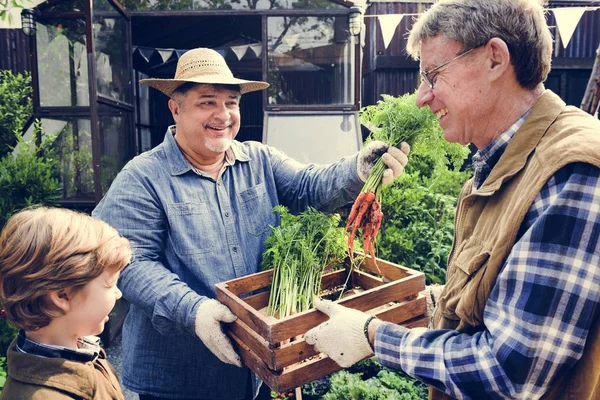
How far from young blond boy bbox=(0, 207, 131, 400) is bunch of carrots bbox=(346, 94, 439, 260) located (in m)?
1.18

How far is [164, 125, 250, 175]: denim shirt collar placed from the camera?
246 centimetres

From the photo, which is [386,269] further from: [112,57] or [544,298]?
[112,57]

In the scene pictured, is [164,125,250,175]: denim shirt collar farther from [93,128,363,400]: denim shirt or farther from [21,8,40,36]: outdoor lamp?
[21,8,40,36]: outdoor lamp

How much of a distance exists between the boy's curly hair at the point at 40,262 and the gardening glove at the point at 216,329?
21.9 inches

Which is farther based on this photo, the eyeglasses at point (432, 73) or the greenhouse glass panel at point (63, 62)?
the greenhouse glass panel at point (63, 62)

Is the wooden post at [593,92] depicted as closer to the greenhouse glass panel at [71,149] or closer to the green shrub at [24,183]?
the greenhouse glass panel at [71,149]

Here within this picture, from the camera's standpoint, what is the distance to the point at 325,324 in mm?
1776

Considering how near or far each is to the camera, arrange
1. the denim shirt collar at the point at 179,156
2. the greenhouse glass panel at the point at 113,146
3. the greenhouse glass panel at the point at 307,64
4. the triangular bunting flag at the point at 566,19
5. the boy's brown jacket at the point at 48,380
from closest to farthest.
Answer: the boy's brown jacket at the point at 48,380 < the denim shirt collar at the point at 179,156 < the greenhouse glass panel at the point at 113,146 < the greenhouse glass panel at the point at 307,64 < the triangular bunting flag at the point at 566,19

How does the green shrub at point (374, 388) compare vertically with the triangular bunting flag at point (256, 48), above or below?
below

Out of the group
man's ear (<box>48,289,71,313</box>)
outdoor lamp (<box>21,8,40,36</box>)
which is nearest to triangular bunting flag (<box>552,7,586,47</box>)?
outdoor lamp (<box>21,8,40,36</box>)

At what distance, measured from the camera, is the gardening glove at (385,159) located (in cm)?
230

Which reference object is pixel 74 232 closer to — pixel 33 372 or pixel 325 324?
pixel 33 372

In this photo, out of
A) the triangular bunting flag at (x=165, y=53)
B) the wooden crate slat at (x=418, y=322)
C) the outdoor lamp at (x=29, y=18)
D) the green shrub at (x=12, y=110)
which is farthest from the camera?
the triangular bunting flag at (x=165, y=53)

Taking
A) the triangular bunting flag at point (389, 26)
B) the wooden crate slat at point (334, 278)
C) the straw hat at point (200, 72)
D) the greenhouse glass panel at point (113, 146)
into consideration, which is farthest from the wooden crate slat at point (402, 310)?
the triangular bunting flag at point (389, 26)
